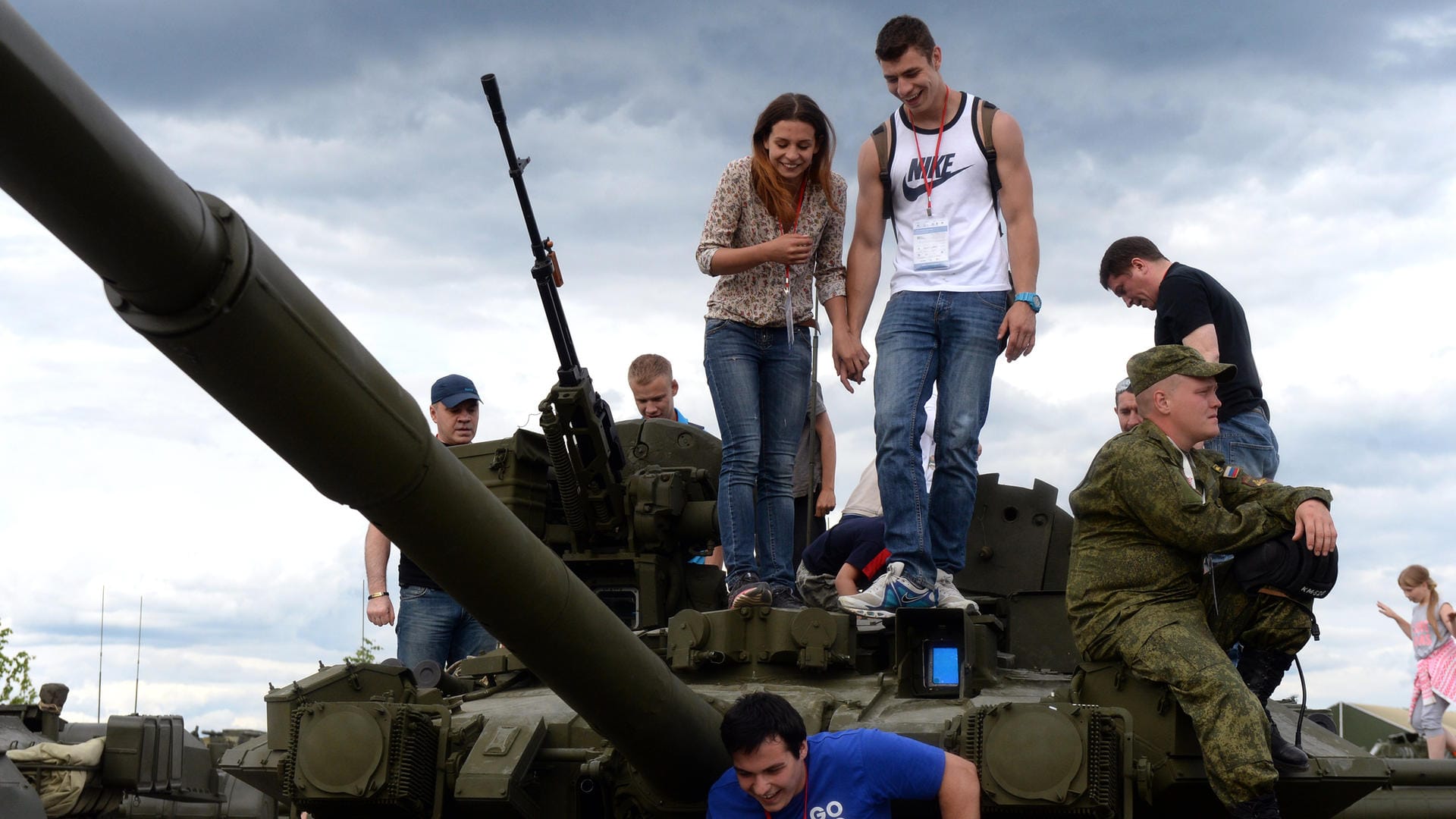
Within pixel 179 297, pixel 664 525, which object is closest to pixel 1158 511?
pixel 664 525

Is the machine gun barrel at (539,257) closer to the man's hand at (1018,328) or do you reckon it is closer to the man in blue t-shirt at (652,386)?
the man in blue t-shirt at (652,386)

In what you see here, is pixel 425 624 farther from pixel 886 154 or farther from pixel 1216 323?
pixel 1216 323

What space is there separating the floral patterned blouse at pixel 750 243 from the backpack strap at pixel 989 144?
0.88 metres

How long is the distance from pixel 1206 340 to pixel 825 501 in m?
2.65

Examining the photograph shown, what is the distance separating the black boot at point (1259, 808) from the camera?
264 inches

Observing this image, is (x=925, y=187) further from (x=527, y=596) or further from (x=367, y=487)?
(x=367, y=487)

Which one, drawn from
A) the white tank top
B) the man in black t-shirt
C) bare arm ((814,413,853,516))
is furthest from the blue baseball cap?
the man in black t-shirt

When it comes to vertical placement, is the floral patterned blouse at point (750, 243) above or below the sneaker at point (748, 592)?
above

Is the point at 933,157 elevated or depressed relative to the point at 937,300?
elevated

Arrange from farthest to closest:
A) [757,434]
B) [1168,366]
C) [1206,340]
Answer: [757,434] → [1206,340] → [1168,366]

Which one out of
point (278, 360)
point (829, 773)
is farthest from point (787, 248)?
point (278, 360)

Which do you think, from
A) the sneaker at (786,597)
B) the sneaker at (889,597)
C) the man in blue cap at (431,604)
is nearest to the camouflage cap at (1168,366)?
the sneaker at (889,597)

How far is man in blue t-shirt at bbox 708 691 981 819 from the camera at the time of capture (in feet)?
19.9

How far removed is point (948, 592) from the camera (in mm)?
8703
